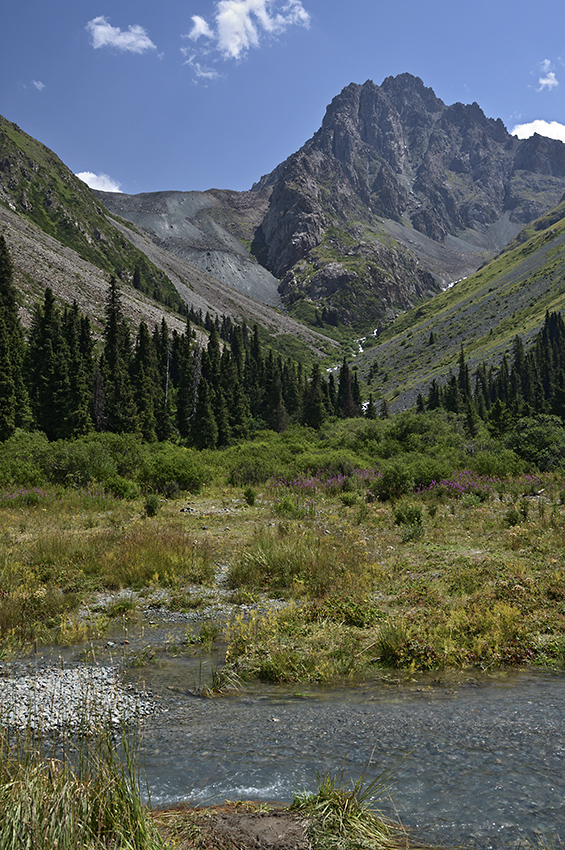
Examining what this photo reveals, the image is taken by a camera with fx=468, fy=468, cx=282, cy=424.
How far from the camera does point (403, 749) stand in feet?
16.9

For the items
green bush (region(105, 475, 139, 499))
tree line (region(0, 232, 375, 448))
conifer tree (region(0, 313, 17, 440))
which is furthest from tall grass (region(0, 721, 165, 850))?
tree line (region(0, 232, 375, 448))

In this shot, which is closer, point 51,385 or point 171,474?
point 171,474

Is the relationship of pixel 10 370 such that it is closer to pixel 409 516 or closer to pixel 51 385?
pixel 51 385

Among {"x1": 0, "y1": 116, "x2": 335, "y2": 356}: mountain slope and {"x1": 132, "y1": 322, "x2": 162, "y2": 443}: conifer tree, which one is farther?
{"x1": 0, "y1": 116, "x2": 335, "y2": 356}: mountain slope

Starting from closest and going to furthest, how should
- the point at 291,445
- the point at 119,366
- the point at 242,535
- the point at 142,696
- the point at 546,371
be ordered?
the point at 142,696 < the point at 242,535 < the point at 291,445 < the point at 119,366 < the point at 546,371

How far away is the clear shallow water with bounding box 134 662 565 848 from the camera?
4051 mm

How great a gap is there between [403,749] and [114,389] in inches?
2271

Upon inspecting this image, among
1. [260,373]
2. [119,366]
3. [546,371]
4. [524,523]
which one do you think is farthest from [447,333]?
[524,523]

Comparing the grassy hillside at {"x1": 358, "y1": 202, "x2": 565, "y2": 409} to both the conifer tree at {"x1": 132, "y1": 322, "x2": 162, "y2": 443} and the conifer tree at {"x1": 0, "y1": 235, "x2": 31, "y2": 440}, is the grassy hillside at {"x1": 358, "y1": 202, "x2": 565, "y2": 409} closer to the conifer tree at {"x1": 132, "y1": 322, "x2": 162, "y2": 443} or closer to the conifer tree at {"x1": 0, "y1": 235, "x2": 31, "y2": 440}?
the conifer tree at {"x1": 132, "y1": 322, "x2": 162, "y2": 443}

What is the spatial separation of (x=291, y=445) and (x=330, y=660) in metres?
39.4

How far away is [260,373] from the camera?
113 metres

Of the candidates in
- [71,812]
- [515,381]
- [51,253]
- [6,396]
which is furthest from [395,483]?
[51,253]

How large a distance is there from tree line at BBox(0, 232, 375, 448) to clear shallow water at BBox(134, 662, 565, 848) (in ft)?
145

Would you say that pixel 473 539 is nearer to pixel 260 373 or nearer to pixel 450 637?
pixel 450 637
